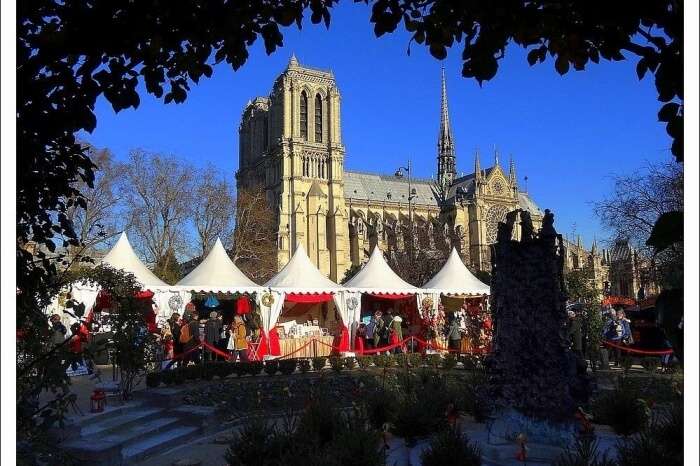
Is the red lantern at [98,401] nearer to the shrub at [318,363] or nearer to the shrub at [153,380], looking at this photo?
the shrub at [153,380]

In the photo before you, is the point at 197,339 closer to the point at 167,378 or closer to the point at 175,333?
the point at 175,333

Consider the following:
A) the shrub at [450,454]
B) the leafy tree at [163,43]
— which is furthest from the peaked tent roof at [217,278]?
the leafy tree at [163,43]

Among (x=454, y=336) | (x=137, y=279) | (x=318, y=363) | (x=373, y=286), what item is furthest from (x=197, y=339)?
(x=454, y=336)

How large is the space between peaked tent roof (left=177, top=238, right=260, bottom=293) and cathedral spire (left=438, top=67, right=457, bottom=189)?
6703 centimetres

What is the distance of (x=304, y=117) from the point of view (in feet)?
221

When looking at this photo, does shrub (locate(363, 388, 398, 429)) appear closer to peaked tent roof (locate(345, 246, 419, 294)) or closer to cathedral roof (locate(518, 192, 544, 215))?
peaked tent roof (locate(345, 246, 419, 294))

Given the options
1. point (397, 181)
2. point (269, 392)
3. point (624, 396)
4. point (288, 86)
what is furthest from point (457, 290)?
point (397, 181)

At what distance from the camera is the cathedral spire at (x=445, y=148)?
8550 cm

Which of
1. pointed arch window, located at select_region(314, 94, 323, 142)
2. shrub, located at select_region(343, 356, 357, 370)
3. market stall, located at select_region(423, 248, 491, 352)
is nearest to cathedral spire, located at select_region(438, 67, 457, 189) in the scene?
pointed arch window, located at select_region(314, 94, 323, 142)

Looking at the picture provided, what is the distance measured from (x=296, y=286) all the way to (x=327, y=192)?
46834 mm

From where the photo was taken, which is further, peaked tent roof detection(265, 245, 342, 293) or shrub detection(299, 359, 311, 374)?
peaked tent roof detection(265, 245, 342, 293)

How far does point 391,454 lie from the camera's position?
6.81 metres

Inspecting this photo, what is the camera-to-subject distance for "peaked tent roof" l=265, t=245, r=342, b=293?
65.7ft

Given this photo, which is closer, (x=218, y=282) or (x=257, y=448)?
(x=257, y=448)
